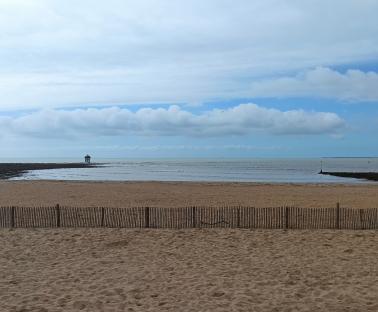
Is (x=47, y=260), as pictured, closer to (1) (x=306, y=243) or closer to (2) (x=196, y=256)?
(2) (x=196, y=256)

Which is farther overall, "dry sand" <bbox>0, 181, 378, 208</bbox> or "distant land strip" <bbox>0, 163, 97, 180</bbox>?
"distant land strip" <bbox>0, 163, 97, 180</bbox>

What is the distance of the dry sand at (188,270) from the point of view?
8430 mm

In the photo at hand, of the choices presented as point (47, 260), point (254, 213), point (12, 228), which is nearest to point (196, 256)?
point (47, 260)

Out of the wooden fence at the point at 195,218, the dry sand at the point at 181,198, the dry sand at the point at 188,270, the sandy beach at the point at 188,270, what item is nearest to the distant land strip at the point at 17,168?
the dry sand at the point at 181,198

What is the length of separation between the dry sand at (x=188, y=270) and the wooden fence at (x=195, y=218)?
0.96 m

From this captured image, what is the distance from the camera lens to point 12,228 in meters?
15.8

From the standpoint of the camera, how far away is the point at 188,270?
427 inches

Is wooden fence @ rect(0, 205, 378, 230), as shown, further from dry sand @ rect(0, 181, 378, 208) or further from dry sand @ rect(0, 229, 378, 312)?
dry sand @ rect(0, 181, 378, 208)

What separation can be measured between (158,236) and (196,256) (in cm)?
265

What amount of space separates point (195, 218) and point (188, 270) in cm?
566

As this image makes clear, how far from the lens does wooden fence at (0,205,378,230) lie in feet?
52.9

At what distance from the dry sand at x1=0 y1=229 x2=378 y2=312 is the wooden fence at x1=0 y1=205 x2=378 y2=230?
0.96m

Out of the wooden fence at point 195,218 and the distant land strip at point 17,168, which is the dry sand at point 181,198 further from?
the distant land strip at point 17,168

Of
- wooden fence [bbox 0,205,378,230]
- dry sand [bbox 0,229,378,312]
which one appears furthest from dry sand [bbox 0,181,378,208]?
dry sand [bbox 0,229,378,312]
